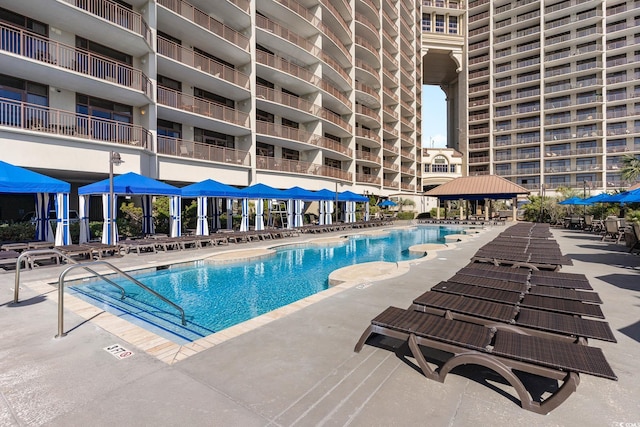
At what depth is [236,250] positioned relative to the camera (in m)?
13.4

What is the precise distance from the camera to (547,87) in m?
53.6

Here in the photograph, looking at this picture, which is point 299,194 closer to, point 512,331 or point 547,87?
point 512,331

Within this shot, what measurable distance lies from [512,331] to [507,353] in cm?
87

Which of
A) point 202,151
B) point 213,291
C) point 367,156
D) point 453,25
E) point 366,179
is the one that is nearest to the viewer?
point 213,291

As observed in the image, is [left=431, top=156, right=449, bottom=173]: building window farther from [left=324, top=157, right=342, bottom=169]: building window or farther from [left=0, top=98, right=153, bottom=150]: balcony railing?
[left=0, top=98, right=153, bottom=150]: balcony railing

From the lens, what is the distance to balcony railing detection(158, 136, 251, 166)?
18.6m

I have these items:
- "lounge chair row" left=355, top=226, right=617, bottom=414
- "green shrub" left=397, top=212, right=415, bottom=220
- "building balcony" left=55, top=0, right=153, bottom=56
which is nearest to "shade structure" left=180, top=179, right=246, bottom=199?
"building balcony" left=55, top=0, right=153, bottom=56

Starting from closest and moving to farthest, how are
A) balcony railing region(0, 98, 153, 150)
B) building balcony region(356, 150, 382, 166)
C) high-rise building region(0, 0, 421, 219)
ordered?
balcony railing region(0, 98, 153, 150) < high-rise building region(0, 0, 421, 219) < building balcony region(356, 150, 382, 166)

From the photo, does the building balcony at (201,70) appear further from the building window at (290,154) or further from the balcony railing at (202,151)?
the building window at (290,154)

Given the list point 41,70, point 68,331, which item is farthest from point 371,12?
point 68,331

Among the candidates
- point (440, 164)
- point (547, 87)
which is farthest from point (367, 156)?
point (547, 87)

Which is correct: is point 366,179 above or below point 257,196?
above

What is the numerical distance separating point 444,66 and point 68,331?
245ft

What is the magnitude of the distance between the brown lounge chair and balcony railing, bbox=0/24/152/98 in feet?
55.9
